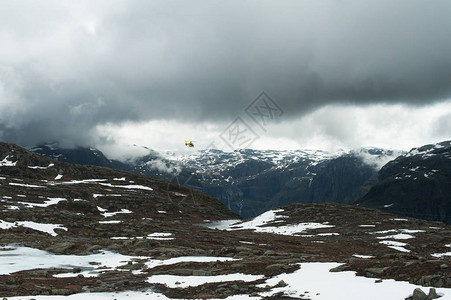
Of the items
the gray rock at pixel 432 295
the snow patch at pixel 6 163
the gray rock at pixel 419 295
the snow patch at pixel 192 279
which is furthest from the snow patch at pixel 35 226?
the snow patch at pixel 6 163

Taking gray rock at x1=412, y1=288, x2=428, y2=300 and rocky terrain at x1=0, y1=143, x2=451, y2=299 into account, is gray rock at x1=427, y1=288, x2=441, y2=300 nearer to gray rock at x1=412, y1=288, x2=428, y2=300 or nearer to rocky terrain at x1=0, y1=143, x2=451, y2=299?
gray rock at x1=412, y1=288, x2=428, y2=300

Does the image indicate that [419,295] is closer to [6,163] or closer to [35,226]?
[35,226]

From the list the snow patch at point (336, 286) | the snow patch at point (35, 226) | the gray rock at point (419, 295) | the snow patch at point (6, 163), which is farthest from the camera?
the snow patch at point (6, 163)

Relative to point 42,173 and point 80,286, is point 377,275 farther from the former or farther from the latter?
point 42,173

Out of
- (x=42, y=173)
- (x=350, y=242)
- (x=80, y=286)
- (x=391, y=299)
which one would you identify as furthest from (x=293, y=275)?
(x=42, y=173)

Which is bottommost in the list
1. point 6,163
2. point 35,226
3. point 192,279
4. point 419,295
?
point 192,279

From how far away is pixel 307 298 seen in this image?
639 inches

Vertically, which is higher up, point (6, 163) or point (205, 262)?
point (6, 163)

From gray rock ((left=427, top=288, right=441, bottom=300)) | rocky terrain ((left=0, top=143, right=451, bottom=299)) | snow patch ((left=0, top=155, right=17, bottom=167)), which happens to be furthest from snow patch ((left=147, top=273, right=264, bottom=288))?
snow patch ((left=0, top=155, right=17, bottom=167))

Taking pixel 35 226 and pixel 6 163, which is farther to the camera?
pixel 6 163

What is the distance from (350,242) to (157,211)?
72.0 meters

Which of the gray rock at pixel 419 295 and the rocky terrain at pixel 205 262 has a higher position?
the gray rock at pixel 419 295

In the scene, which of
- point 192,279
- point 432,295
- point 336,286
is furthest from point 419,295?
point 192,279

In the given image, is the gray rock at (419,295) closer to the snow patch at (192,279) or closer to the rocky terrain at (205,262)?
the rocky terrain at (205,262)
